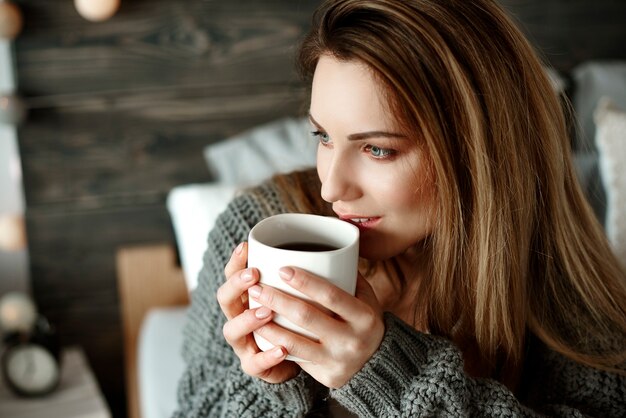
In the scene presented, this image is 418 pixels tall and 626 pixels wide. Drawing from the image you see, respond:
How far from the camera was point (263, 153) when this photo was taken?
1682 mm

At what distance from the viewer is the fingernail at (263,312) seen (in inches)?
29.6

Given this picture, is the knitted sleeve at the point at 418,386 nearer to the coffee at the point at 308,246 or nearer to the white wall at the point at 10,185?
the coffee at the point at 308,246

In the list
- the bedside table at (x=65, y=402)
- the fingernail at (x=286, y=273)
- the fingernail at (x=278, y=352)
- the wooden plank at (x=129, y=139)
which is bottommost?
the bedside table at (x=65, y=402)

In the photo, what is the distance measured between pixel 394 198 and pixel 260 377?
0.26 meters

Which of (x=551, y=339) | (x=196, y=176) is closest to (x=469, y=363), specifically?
(x=551, y=339)

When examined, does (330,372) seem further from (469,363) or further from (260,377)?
(469,363)

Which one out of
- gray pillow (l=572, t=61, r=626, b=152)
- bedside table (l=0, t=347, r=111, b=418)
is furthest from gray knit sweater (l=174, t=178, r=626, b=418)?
gray pillow (l=572, t=61, r=626, b=152)

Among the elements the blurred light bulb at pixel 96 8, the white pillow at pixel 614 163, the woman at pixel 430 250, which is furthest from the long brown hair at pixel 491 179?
the blurred light bulb at pixel 96 8

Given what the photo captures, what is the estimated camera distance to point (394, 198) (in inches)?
34.8

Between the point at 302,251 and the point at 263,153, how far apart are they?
37.0 inches

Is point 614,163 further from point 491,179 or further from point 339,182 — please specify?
point 339,182

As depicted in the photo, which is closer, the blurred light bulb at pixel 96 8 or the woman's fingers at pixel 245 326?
the woman's fingers at pixel 245 326

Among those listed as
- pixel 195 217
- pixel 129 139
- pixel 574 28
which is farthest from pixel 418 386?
pixel 574 28

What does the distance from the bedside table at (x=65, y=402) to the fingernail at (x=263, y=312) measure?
2.99 feet
